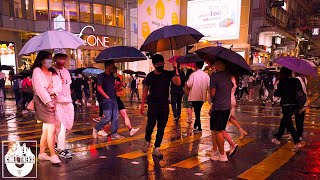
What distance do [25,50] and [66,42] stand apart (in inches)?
29.5

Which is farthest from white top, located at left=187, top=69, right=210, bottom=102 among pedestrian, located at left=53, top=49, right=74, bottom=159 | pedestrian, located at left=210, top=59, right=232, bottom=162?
pedestrian, located at left=53, top=49, right=74, bottom=159

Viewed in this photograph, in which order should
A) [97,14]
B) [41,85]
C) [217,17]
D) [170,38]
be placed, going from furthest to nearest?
[97,14]
[217,17]
[170,38]
[41,85]

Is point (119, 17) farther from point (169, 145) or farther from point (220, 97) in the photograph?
point (220, 97)

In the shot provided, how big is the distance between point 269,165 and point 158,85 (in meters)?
2.52

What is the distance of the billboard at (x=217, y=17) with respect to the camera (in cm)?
3041

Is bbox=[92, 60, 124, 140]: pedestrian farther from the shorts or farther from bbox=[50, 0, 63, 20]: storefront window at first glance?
bbox=[50, 0, 63, 20]: storefront window

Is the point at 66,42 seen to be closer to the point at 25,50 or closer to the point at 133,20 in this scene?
the point at 25,50

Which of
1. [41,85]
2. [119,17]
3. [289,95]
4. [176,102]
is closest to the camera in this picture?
[41,85]

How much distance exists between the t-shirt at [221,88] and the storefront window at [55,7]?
108 ft

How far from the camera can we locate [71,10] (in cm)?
3541

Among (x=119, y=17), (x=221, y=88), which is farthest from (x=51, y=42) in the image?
(x=119, y=17)

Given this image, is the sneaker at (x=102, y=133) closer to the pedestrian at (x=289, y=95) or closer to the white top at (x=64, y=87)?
the white top at (x=64, y=87)

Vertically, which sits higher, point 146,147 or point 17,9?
point 17,9

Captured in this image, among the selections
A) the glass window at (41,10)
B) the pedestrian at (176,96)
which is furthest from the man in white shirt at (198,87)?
the glass window at (41,10)
